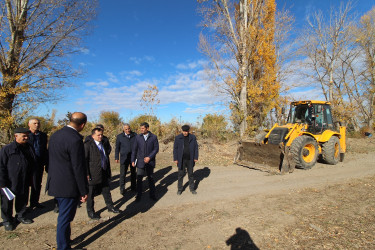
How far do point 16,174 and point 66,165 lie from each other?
180cm

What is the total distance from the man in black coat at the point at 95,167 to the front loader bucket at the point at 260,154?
5442mm

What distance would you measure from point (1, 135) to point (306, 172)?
481 inches

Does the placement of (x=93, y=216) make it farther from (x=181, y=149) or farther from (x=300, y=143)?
(x=300, y=143)

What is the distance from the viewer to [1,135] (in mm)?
8625

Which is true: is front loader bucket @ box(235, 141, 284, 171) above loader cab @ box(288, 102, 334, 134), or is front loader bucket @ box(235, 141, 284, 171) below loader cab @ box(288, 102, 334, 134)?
below

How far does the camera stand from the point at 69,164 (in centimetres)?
260

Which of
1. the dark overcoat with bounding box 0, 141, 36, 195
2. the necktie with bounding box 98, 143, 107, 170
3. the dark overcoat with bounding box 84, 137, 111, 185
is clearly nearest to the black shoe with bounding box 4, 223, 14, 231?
the dark overcoat with bounding box 0, 141, 36, 195

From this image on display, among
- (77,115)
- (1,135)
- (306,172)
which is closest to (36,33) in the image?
(1,135)

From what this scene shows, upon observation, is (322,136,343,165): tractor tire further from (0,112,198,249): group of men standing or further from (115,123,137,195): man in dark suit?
(115,123,137,195): man in dark suit

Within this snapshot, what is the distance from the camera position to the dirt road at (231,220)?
3102 millimetres

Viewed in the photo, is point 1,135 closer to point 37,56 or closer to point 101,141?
point 37,56

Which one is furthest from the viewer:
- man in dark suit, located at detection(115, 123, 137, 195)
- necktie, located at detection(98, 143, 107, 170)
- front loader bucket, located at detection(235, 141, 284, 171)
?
front loader bucket, located at detection(235, 141, 284, 171)

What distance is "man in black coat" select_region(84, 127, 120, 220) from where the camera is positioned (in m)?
3.80

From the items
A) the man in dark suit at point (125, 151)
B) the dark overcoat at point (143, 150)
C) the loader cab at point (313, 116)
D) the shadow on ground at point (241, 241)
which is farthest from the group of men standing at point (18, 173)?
the loader cab at point (313, 116)
